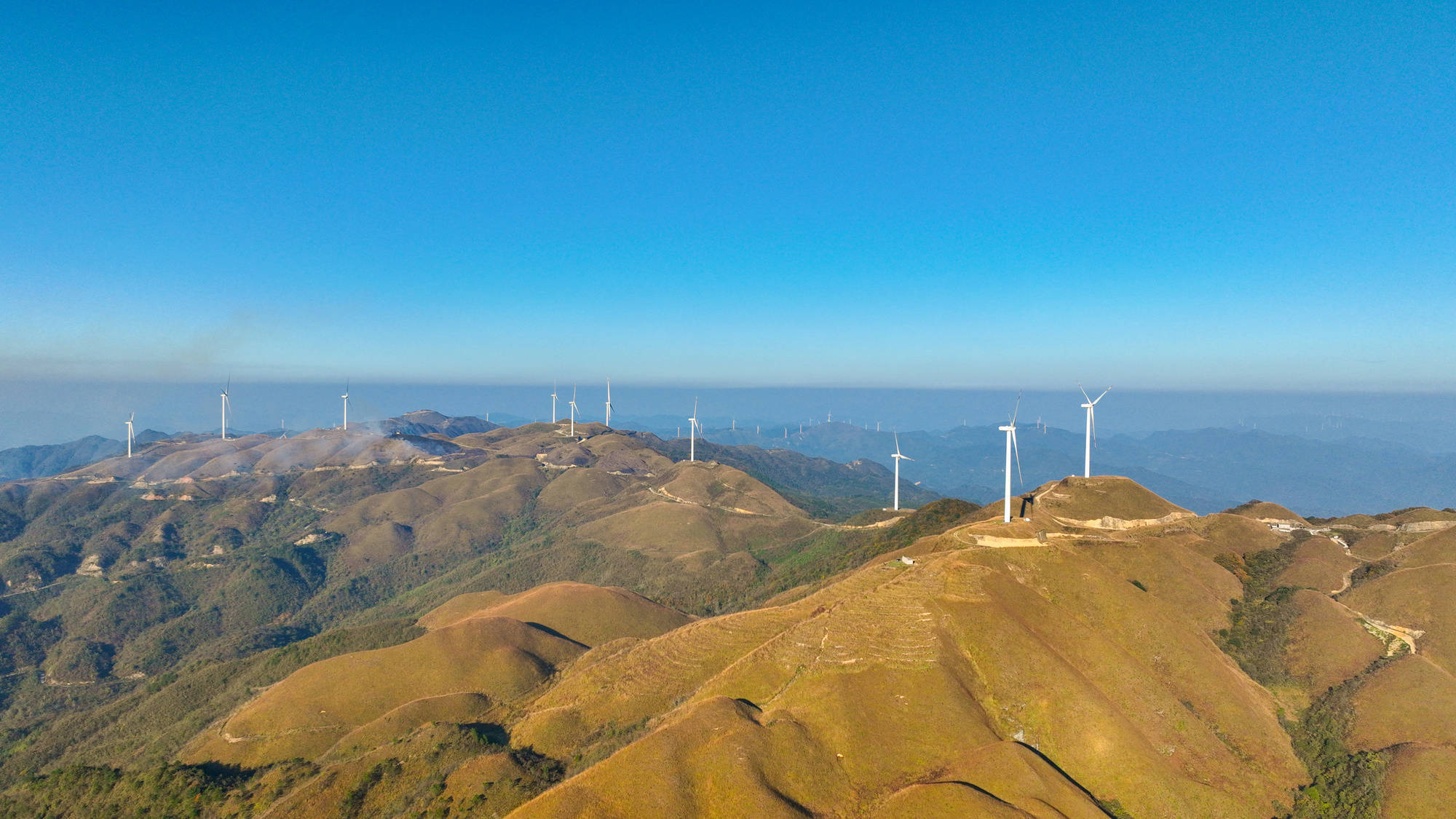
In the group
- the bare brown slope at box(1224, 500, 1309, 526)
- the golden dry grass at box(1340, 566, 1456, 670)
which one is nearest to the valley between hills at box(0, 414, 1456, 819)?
the golden dry grass at box(1340, 566, 1456, 670)

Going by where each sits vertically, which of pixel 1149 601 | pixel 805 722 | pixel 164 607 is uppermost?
pixel 1149 601

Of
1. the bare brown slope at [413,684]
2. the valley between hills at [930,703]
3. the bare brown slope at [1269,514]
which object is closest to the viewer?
the valley between hills at [930,703]

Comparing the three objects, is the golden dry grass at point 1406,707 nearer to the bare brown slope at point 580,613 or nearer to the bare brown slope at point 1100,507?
the bare brown slope at point 1100,507

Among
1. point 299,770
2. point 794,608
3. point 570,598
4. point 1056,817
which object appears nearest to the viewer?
point 1056,817

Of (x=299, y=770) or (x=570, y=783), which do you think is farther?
(x=299, y=770)

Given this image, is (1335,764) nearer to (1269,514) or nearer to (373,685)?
(1269,514)

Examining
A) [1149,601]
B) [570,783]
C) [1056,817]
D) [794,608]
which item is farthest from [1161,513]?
[570,783]

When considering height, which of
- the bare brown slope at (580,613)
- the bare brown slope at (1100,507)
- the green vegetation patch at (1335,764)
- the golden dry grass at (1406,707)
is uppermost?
the bare brown slope at (1100,507)

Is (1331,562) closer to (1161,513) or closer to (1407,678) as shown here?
(1161,513)

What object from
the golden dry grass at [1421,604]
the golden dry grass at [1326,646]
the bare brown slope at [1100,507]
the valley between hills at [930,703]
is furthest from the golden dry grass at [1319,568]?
the bare brown slope at [1100,507]
